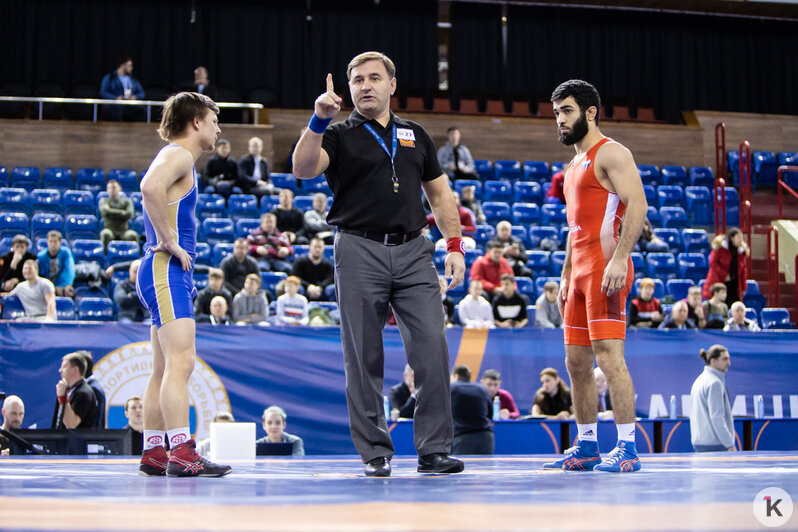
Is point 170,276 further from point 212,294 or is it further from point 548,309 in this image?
point 548,309

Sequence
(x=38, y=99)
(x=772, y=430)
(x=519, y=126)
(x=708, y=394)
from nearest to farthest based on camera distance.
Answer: (x=708, y=394) → (x=772, y=430) → (x=38, y=99) → (x=519, y=126)

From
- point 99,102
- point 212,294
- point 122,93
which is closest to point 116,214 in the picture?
point 212,294

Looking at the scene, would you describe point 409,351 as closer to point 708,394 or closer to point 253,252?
point 708,394

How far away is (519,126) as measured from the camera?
16.6m

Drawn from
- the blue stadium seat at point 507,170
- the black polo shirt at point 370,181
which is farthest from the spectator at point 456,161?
the black polo shirt at point 370,181

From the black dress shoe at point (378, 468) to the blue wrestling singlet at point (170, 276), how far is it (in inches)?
35.4

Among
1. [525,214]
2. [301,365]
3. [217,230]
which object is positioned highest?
[525,214]

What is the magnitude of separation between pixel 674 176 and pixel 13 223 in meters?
10.4

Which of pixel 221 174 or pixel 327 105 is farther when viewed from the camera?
pixel 221 174

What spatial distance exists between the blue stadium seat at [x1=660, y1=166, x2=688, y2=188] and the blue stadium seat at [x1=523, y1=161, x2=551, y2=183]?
2008 millimetres

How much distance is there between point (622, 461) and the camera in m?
3.74

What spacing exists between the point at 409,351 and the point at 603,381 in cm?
522

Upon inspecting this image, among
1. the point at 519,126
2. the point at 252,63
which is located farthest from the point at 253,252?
the point at 252,63

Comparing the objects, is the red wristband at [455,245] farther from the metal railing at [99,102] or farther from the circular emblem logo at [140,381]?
the metal railing at [99,102]
